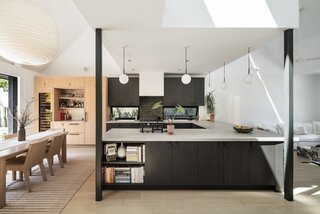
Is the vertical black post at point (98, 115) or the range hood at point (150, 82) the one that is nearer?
the vertical black post at point (98, 115)

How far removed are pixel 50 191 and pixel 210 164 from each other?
2648 millimetres

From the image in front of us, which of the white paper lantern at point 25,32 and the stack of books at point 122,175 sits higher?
the white paper lantern at point 25,32

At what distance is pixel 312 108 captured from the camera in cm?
743

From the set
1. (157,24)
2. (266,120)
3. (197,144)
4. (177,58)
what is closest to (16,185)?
(197,144)

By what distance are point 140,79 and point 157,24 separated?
3.87 metres

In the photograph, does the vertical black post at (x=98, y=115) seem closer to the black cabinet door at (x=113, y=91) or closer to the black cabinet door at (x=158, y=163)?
the black cabinet door at (x=158, y=163)

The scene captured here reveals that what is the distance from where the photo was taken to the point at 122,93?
7164mm

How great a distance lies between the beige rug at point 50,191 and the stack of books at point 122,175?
740 millimetres

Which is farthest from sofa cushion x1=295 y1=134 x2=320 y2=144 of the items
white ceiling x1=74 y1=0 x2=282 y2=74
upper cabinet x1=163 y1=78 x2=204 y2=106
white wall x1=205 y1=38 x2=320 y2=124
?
white ceiling x1=74 y1=0 x2=282 y2=74

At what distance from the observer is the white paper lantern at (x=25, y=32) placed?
4.62ft

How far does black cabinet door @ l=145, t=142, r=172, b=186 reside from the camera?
11.0 feet

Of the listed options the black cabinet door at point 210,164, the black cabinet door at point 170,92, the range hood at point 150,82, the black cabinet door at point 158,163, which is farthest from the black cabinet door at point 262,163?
the black cabinet door at point 170,92

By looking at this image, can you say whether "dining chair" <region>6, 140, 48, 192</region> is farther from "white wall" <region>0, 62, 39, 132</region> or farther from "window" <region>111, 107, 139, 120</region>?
"window" <region>111, 107, 139, 120</region>

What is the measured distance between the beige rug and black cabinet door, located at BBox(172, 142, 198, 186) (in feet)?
5.53
